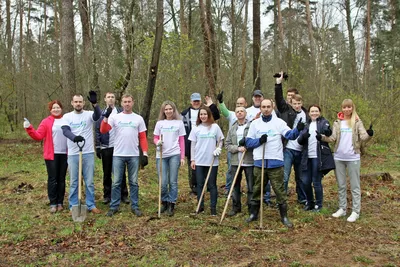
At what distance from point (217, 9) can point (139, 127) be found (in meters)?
11.9

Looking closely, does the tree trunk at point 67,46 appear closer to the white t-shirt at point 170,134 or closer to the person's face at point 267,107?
the white t-shirt at point 170,134

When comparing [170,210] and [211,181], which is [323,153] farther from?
[170,210]

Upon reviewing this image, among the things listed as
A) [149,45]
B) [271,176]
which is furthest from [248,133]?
[149,45]

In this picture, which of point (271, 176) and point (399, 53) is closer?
point (271, 176)

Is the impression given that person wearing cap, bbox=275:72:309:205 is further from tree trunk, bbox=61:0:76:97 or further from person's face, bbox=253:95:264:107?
tree trunk, bbox=61:0:76:97

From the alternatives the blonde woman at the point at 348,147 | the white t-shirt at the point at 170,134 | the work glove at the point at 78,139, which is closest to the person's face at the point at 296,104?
the blonde woman at the point at 348,147

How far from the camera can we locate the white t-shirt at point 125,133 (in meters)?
6.17

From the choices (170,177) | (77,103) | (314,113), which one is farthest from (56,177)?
(314,113)

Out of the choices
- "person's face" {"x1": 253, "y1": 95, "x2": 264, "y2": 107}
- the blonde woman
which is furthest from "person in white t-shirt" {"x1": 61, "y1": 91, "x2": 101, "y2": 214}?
the blonde woman

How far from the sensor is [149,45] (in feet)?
45.2

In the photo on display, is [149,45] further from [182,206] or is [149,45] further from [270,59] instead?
[270,59]

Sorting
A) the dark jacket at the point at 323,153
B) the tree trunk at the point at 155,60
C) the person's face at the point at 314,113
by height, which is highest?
the tree trunk at the point at 155,60

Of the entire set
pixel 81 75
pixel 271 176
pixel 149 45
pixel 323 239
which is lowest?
pixel 323 239

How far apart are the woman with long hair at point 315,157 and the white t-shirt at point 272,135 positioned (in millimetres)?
655
